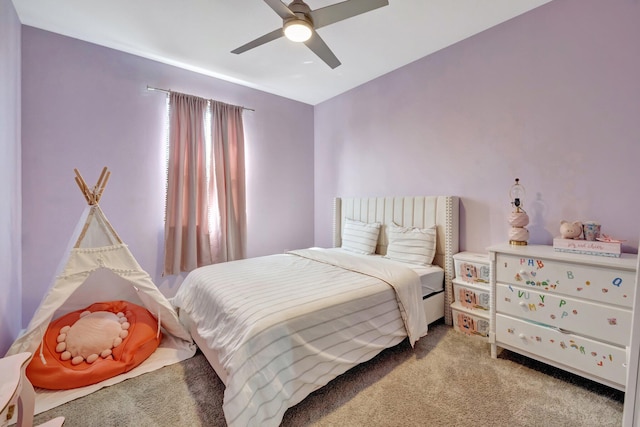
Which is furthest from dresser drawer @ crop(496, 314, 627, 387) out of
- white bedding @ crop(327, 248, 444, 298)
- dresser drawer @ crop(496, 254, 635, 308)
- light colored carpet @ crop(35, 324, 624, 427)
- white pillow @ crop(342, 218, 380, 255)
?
white pillow @ crop(342, 218, 380, 255)

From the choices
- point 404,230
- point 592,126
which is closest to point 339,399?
point 404,230

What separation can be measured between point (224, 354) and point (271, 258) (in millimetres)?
1414

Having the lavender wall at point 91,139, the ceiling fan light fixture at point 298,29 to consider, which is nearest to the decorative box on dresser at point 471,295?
the ceiling fan light fixture at point 298,29

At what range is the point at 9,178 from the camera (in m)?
2.03

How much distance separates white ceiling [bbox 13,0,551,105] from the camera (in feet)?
6.94

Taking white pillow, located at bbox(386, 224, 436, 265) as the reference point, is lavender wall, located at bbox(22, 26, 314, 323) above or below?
above

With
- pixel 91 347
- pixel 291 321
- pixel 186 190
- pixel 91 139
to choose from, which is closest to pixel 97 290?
pixel 91 347

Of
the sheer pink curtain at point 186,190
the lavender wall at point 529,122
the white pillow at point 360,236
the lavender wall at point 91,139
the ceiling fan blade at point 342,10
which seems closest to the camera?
the ceiling fan blade at point 342,10

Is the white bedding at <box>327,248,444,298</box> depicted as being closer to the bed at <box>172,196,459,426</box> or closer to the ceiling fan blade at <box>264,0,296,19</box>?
the bed at <box>172,196,459,426</box>

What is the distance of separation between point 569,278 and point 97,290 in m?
3.67

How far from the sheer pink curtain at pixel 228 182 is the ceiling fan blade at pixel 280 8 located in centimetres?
193

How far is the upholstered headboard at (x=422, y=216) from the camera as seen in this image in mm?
2604

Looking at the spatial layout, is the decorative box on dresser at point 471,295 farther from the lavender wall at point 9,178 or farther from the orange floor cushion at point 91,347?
the lavender wall at point 9,178

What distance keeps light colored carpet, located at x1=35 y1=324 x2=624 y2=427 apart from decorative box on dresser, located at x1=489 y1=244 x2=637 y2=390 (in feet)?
0.57
